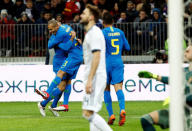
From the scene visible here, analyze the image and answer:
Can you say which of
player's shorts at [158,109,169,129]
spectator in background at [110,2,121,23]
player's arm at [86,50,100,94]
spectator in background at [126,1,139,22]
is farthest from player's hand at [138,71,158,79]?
spectator in background at [110,2,121,23]

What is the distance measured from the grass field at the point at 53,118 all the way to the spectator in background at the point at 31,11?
15.4ft

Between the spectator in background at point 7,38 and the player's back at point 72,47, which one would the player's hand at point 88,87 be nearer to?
the player's back at point 72,47

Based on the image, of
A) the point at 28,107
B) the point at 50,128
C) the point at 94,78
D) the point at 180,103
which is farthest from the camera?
the point at 28,107

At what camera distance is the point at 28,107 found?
1376cm

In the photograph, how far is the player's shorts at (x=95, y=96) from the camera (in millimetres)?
6879

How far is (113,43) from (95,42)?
338cm

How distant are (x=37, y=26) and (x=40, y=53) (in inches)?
33.7

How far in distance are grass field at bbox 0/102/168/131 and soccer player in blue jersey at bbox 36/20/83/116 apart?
1.49 ft

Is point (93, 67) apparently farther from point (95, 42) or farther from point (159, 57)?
point (159, 57)

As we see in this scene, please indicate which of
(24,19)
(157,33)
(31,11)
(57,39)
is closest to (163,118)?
(57,39)

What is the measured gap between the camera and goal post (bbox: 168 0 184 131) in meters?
4.90

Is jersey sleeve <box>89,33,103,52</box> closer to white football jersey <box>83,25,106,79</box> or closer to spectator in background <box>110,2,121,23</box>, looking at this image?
white football jersey <box>83,25,106,79</box>

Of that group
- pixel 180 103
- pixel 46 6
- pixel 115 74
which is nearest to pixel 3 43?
pixel 46 6

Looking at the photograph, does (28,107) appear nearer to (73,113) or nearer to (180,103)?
(73,113)
